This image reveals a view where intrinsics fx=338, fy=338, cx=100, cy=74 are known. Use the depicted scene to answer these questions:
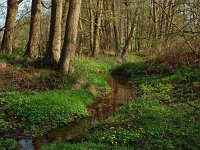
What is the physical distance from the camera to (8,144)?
367 inches

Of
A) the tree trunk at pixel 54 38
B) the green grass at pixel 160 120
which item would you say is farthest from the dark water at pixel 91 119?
the tree trunk at pixel 54 38

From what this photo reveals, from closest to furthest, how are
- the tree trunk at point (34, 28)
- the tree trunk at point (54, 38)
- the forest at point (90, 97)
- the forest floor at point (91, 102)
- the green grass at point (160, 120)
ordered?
the green grass at point (160, 120)
the forest floor at point (91, 102)
the forest at point (90, 97)
the tree trunk at point (54, 38)
the tree trunk at point (34, 28)

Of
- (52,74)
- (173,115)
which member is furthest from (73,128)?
(52,74)

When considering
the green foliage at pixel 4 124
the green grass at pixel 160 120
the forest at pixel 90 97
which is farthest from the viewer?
the green foliage at pixel 4 124

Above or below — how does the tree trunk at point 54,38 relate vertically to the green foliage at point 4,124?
above

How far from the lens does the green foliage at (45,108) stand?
11.3 meters

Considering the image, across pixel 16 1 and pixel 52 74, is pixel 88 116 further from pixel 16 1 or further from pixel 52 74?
pixel 16 1

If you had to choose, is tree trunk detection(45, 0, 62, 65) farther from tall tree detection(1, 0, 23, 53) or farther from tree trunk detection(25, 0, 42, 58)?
tall tree detection(1, 0, 23, 53)

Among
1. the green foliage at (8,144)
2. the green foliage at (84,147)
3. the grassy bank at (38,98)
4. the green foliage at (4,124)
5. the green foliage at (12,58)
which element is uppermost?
the green foliage at (12,58)

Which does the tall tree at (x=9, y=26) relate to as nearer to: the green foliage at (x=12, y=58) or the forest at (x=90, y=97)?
the forest at (x=90, y=97)

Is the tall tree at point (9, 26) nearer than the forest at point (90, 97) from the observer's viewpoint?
No

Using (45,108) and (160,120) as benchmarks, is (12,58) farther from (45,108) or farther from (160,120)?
(160,120)

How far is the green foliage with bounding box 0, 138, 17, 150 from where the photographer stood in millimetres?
9153

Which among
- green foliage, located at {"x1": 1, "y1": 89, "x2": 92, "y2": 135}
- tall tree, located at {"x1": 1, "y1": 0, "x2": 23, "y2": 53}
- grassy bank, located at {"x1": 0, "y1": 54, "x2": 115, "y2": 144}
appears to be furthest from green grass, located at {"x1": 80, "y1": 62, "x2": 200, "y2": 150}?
tall tree, located at {"x1": 1, "y1": 0, "x2": 23, "y2": 53}
